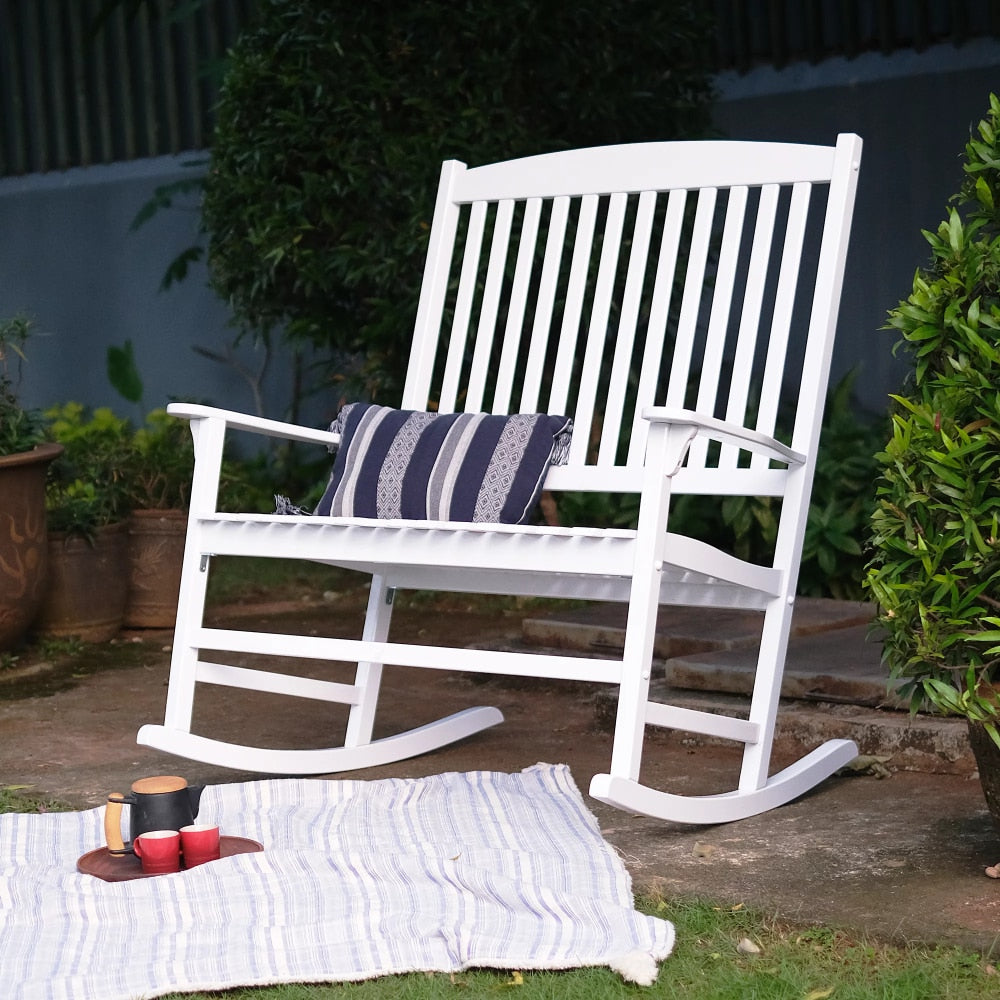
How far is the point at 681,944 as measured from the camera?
68.7 inches

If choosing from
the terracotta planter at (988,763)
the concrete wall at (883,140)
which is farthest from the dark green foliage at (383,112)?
the terracotta planter at (988,763)

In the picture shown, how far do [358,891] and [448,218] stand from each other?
4.80 ft

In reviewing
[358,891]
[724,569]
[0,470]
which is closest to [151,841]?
[358,891]

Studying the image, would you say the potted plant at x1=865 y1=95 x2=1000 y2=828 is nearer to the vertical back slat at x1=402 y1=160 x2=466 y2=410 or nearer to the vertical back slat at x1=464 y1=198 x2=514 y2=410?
the vertical back slat at x1=464 y1=198 x2=514 y2=410

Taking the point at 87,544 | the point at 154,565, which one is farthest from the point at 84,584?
the point at 154,565

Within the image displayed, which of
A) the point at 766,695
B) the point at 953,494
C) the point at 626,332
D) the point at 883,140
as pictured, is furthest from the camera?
the point at 883,140

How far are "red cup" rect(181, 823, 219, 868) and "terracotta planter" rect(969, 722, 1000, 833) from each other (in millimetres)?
1049

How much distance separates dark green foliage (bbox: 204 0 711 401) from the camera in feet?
12.7

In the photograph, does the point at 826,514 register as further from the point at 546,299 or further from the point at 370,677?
the point at 370,677

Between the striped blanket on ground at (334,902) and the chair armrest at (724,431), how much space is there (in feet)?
2.02

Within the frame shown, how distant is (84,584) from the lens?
399 centimetres

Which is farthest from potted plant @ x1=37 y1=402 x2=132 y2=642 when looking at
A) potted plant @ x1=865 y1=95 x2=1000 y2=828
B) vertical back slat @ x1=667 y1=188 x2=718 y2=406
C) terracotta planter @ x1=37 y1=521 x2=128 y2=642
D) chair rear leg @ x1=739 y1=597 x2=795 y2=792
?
potted plant @ x1=865 y1=95 x2=1000 y2=828

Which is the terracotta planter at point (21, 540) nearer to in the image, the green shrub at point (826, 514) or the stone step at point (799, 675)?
the stone step at point (799, 675)

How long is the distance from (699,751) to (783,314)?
2.82ft
